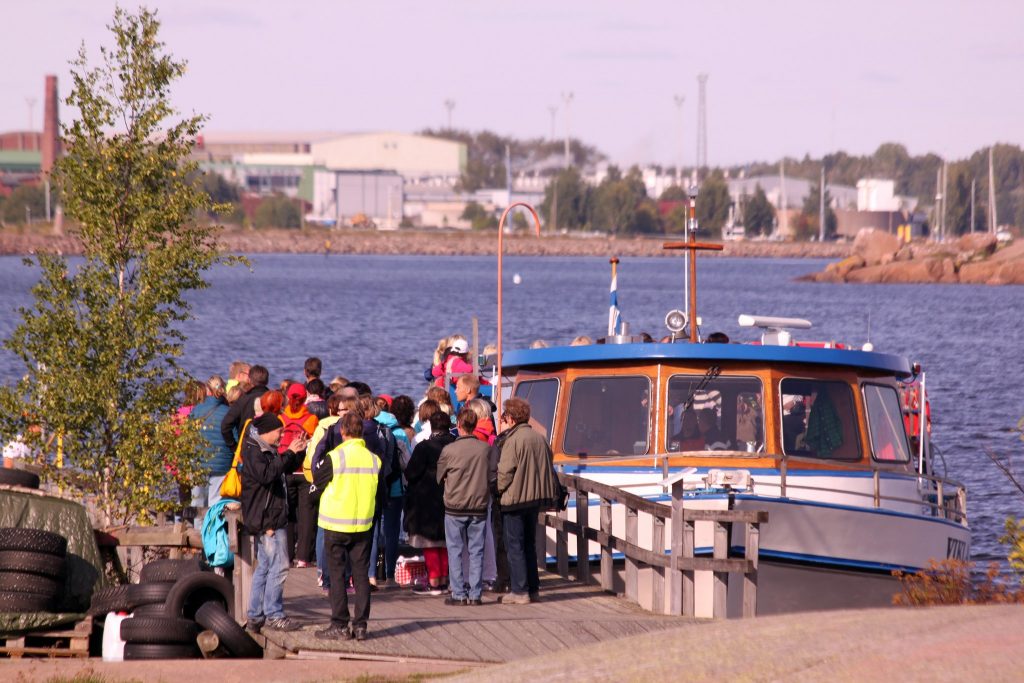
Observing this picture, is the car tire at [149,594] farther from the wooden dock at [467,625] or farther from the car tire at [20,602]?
the wooden dock at [467,625]

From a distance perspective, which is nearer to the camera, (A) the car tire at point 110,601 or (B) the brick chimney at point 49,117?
(A) the car tire at point 110,601

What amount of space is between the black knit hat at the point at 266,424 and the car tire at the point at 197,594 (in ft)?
4.96

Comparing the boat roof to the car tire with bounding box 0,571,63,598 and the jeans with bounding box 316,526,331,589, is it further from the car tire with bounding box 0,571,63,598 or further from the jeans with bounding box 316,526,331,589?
the car tire with bounding box 0,571,63,598

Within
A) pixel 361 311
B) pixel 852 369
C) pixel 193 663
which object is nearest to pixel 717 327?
pixel 361 311

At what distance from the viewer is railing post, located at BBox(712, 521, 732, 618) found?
1224 cm

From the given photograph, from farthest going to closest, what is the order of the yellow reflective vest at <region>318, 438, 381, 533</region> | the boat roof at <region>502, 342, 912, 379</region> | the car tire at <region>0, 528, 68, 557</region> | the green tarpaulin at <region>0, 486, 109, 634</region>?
1. the boat roof at <region>502, 342, 912, 379</region>
2. the green tarpaulin at <region>0, 486, 109, 634</region>
3. the car tire at <region>0, 528, 68, 557</region>
4. the yellow reflective vest at <region>318, 438, 381, 533</region>

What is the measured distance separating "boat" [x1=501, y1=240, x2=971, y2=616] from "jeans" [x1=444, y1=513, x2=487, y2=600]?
83.7 inches

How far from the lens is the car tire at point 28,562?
1241cm

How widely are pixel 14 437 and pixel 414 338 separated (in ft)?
173

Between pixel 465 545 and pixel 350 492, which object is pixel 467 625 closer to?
pixel 465 545

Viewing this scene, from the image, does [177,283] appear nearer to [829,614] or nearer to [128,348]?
[128,348]

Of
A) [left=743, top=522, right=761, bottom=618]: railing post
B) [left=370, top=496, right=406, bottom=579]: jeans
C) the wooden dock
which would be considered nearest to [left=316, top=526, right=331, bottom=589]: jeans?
the wooden dock

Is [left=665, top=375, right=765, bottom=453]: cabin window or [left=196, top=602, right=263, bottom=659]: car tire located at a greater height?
[left=665, top=375, right=765, bottom=453]: cabin window

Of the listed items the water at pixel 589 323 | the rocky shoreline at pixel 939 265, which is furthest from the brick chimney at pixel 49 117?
the rocky shoreline at pixel 939 265
